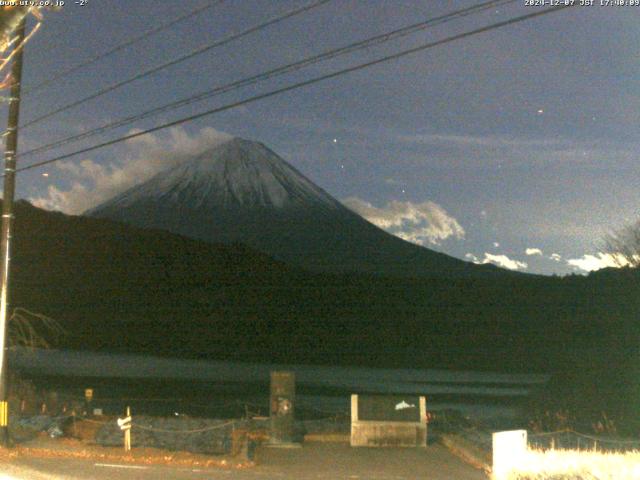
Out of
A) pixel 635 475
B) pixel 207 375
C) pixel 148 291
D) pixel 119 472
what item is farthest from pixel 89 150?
pixel 148 291

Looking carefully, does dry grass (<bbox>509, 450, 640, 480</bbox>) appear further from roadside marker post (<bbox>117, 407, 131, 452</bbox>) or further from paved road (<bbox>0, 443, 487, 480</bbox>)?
roadside marker post (<bbox>117, 407, 131, 452</bbox>)

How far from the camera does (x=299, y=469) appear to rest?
17.0m

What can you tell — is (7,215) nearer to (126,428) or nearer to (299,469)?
(126,428)

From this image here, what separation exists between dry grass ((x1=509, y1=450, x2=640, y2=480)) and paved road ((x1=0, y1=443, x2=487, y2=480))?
2.71m

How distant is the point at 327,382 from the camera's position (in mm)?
67312

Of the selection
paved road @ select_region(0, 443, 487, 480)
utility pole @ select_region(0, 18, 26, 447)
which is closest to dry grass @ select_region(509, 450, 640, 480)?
paved road @ select_region(0, 443, 487, 480)

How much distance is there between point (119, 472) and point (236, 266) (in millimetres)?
153727

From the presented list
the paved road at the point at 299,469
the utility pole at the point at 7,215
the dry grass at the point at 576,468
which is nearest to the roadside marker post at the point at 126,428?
the paved road at the point at 299,469

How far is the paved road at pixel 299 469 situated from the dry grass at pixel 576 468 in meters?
2.71

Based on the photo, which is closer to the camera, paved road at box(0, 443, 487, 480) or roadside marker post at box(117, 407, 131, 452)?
paved road at box(0, 443, 487, 480)

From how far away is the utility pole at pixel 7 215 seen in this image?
18406 mm

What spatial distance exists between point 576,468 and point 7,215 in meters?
12.7

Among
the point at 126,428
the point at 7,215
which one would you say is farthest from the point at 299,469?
the point at 7,215

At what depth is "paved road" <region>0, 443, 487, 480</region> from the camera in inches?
610
